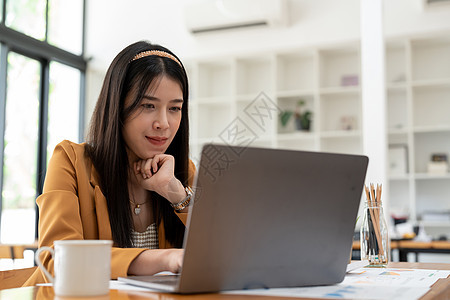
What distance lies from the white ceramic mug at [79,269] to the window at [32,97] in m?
4.11

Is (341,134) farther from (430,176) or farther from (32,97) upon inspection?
(32,97)

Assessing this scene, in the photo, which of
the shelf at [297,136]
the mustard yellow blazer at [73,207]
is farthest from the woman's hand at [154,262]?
the shelf at [297,136]

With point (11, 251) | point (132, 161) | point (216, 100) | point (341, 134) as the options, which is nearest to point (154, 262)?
point (132, 161)

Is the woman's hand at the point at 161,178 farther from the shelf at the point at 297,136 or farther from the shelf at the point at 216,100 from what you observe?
the shelf at the point at 216,100

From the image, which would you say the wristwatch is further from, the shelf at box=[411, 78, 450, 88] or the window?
the shelf at box=[411, 78, 450, 88]

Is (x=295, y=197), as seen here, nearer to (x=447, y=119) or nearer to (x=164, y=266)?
(x=164, y=266)

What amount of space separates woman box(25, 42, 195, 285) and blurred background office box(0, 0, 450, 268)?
3.16m

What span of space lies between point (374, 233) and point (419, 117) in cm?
413

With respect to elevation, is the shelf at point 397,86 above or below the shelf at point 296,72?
below

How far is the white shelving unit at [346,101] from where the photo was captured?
16.5 ft

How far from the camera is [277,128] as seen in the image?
17.8 feet

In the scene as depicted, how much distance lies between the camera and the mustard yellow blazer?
1104mm

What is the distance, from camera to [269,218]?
0.79 m

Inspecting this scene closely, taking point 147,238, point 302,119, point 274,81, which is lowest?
point 147,238
